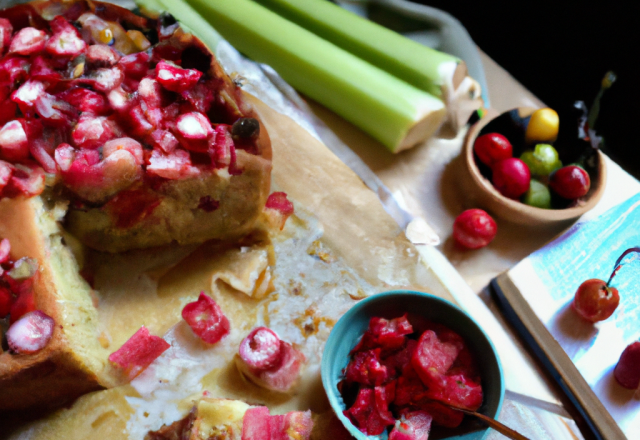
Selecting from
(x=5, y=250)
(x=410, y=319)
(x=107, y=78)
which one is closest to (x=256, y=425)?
(x=410, y=319)

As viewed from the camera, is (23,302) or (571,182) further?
(571,182)

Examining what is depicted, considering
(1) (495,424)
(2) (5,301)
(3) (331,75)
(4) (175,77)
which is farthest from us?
(3) (331,75)

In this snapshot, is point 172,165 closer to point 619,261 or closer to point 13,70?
point 13,70

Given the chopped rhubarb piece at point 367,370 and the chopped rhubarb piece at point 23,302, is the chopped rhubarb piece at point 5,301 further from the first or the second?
the chopped rhubarb piece at point 367,370

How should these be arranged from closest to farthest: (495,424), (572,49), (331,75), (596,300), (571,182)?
(495,424)
(596,300)
(571,182)
(331,75)
(572,49)

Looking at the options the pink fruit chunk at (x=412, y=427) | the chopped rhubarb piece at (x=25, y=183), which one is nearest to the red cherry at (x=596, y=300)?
the pink fruit chunk at (x=412, y=427)

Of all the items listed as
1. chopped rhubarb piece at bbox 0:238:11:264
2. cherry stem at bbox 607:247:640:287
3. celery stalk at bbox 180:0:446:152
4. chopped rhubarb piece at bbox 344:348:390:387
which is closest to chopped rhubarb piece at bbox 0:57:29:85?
chopped rhubarb piece at bbox 0:238:11:264
